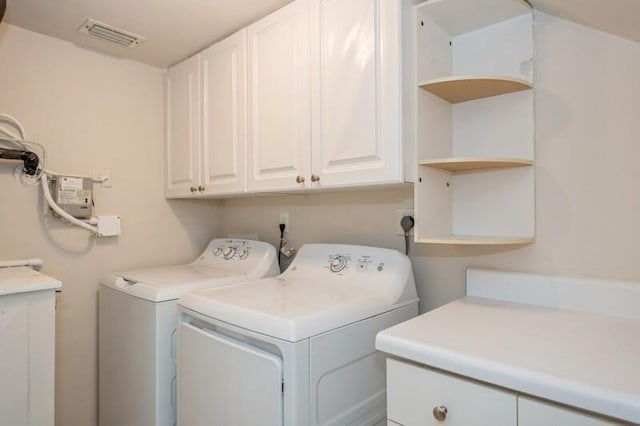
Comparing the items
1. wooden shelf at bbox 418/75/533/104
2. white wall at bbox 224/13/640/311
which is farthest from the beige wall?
wooden shelf at bbox 418/75/533/104

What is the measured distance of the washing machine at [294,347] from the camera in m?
1.14

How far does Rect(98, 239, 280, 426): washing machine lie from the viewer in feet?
5.39

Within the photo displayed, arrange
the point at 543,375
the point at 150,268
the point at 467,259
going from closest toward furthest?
the point at 543,375
the point at 467,259
the point at 150,268

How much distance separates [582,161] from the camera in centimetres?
128

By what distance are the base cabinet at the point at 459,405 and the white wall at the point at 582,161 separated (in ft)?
2.16

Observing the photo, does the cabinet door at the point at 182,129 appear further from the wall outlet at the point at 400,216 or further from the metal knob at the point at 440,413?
the metal knob at the point at 440,413

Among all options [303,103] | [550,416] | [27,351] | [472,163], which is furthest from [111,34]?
[550,416]

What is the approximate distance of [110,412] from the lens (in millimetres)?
1988

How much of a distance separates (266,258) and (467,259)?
1.05 m

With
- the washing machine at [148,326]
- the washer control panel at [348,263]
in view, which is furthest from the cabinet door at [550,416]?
the washing machine at [148,326]

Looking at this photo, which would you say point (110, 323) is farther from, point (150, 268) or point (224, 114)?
point (224, 114)

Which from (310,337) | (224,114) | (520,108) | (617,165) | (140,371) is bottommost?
(140,371)

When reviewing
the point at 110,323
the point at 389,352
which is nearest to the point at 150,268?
the point at 110,323

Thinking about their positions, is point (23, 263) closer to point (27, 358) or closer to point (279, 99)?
point (27, 358)
